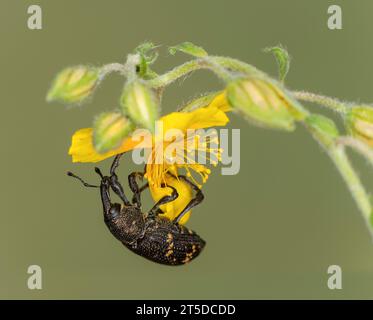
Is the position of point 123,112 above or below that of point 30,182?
below

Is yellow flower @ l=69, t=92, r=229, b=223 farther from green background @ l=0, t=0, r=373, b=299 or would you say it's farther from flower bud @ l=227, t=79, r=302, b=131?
green background @ l=0, t=0, r=373, b=299

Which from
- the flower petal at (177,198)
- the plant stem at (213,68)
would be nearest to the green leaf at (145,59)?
the plant stem at (213,68)

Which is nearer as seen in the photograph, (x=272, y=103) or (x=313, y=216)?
(x=272, y=103)

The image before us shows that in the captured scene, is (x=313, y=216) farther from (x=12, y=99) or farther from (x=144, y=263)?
(x=12, y=99)

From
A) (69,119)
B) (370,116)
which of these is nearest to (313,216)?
(69,119)

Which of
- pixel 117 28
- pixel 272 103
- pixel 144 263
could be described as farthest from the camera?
pixel 144 263

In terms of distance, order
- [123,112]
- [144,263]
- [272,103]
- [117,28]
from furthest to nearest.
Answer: [144,263]
[117,28]
[123,112]
[272,103]
